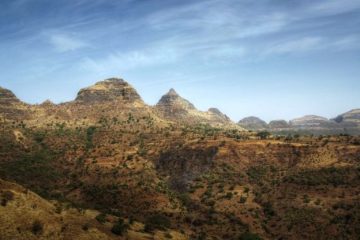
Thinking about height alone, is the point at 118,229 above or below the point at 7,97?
below

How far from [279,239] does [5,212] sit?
48858 millimetres

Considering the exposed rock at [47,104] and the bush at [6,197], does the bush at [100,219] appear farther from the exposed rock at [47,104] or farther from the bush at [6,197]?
the exposed rock at [47,104]

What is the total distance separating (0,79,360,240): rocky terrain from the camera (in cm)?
4734

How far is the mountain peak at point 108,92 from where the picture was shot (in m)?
183

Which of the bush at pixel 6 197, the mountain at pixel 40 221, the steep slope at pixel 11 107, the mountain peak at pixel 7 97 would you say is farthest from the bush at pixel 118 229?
the mountain peak at pixel 7 97

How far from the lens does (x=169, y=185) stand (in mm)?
101438

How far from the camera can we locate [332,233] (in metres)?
70.2

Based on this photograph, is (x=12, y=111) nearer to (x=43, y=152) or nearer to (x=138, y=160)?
(x=43, y=152)

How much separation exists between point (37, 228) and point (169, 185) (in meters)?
64.2

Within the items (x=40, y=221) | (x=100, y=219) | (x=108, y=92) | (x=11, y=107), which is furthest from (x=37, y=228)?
(x=108, y=92)

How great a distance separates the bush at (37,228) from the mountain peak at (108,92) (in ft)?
471

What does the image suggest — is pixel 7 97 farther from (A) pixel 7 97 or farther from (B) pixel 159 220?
(B) pixel 159 220

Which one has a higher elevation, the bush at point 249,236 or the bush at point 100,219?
the bush at point 100,219

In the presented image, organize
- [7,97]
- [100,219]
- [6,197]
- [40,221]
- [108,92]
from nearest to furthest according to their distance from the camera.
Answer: [40,221] < [6,197] < [100,219] < [7,97] < [108,92]
